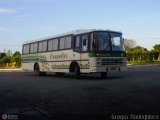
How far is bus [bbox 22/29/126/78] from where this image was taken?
21250mm

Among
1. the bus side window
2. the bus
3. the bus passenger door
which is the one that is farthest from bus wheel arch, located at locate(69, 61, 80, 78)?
the bus side window

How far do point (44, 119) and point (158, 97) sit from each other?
259 inches

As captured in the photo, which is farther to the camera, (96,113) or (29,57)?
(29,57)

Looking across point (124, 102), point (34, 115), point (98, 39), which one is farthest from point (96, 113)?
point (98, 39)

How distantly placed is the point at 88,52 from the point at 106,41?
129cm

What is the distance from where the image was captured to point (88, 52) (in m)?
21.4

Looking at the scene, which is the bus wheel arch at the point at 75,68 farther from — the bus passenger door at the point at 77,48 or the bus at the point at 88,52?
the bus passenger door at the point at 77,48

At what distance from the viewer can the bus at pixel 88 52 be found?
2125 centimetres

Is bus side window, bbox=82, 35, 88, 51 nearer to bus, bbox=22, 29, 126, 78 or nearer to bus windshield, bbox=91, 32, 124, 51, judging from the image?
bus, bbox=22, 29, 126, 78

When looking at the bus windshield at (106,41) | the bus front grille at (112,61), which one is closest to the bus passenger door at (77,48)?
the bus windshield at (106,41)

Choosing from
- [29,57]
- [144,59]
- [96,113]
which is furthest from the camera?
[144,59]

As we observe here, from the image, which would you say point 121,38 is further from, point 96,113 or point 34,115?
point 34,115

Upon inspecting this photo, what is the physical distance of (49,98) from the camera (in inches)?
471

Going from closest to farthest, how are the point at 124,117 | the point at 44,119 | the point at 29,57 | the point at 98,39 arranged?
the point at 44,119, the point at 124,117, the point at 98,39, the point at 29,57
